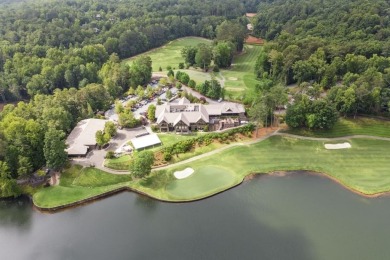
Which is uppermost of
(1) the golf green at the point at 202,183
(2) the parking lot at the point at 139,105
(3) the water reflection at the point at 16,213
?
(2) the parking lot at the point at 139,105

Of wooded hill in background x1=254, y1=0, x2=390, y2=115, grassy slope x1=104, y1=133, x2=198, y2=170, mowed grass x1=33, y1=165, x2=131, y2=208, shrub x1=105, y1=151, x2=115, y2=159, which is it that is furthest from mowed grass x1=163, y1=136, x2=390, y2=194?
wooded hill in background x1=254, y1=0, x2=390, y2=115

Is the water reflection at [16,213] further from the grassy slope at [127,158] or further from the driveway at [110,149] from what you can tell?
the grassy slope at [127,158]

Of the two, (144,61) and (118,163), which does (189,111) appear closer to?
(118,163)

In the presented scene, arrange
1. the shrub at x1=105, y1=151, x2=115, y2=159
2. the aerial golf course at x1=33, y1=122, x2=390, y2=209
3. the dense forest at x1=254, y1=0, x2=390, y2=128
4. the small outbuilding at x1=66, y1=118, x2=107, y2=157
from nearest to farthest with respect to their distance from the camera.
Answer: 1. the aerial golf course at x1=33, y1=122, x2=390, y2=209
2. the shrub at x1=105, y1=151, x2=115, y2=159
3. the small outbuilding at x1=66, y1=118, x2=107, y2=157
4. the dense forest at x1=254, y1=0, x2=390, y2=128

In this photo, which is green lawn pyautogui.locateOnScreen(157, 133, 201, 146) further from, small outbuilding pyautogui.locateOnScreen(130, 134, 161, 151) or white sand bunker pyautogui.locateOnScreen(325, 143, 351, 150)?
white sand bunker pyautogui.locateOnScreen(325, 143, 351, 150)

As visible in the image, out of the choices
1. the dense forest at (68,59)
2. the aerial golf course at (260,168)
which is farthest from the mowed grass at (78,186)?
the dense forest at (68,59)

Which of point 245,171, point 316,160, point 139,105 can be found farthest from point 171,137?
point 316,160

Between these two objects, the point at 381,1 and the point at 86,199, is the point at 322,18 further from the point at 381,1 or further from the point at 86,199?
the point at 86,199
